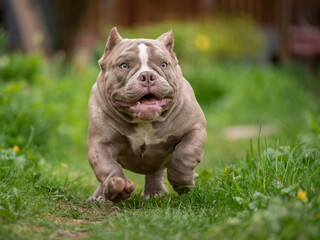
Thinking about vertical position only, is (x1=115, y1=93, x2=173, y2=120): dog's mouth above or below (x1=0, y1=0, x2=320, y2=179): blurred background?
above

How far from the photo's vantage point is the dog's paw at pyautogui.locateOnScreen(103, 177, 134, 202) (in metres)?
3.40

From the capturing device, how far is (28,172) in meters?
4.24

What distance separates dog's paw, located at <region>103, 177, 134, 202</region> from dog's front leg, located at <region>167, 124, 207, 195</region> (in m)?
0.41

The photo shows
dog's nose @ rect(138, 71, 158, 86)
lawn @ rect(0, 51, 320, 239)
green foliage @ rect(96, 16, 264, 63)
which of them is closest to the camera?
lawn @ rect(0, 51, 320, 239)

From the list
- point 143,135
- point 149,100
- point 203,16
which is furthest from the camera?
point 203,16

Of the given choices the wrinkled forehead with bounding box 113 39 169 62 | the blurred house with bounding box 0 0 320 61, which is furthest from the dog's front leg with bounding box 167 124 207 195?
the blurred house with bounding box 0 0 320 61

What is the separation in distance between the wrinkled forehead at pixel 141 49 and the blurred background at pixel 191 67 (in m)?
0.89

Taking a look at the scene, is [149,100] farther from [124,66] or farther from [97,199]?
[97,199]

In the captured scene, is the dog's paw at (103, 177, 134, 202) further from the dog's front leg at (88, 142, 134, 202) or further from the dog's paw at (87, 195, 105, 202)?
the dog's paw at (87, 195, 105, 202)

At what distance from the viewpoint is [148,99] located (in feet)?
12.1

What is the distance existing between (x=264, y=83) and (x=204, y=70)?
1.39 m

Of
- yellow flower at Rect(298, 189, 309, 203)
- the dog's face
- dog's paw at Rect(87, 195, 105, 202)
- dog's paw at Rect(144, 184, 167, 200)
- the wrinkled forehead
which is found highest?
the wrinkled forehead

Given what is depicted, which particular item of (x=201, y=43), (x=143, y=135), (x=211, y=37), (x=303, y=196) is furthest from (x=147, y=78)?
(x=211, y=37)

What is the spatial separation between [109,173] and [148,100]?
59 centimetres
